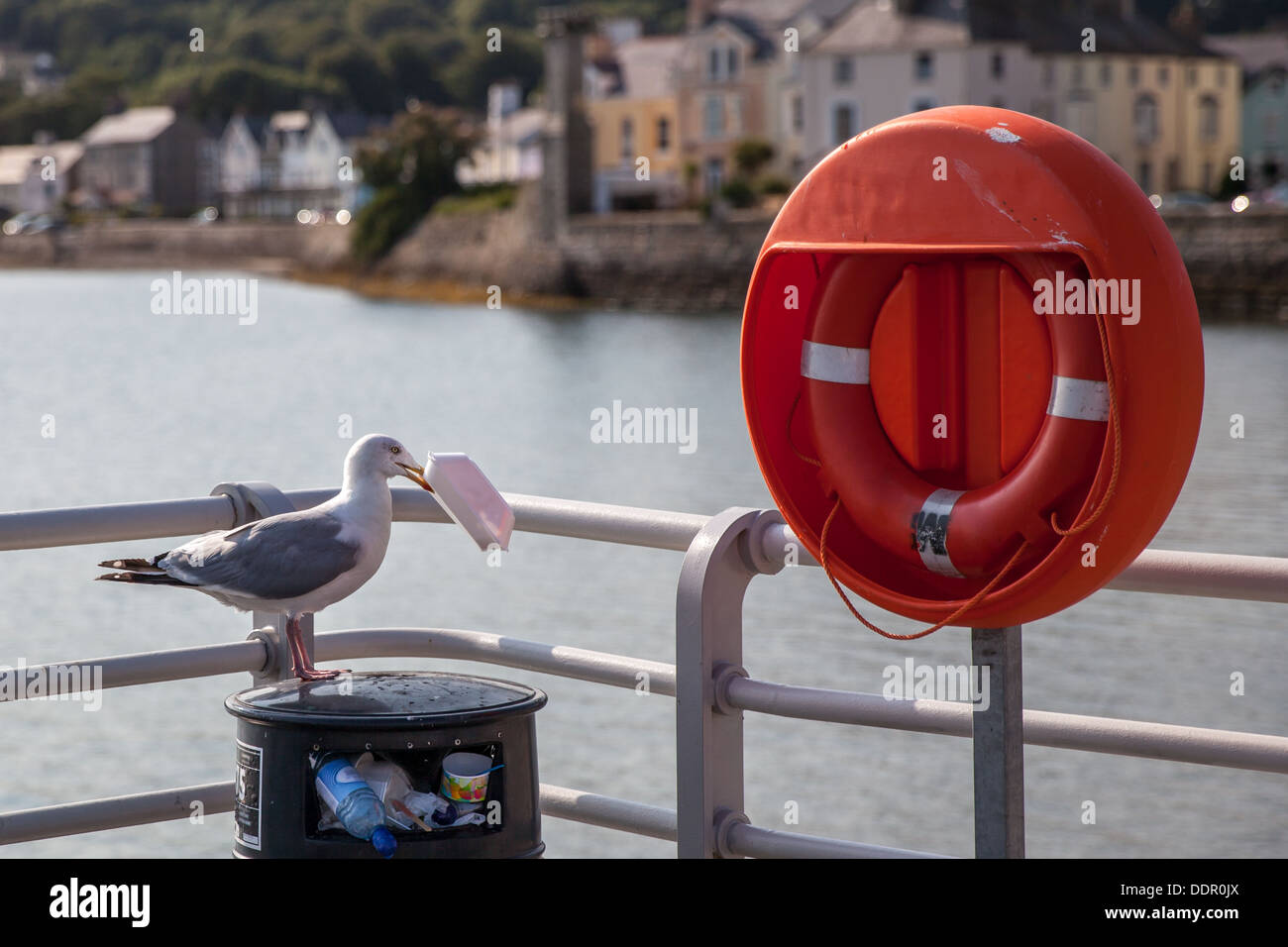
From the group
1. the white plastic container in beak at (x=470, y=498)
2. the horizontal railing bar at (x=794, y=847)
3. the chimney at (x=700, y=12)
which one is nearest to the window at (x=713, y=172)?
the chimney at (x=700, y=12)

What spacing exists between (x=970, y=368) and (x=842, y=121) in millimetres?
48781

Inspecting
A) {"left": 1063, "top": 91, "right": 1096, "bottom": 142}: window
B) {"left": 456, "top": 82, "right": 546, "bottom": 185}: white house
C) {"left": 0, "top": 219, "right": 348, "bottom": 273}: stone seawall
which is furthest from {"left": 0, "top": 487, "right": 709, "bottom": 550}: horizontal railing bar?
{"left": 456, "top": 82, "right": 546, "bottom": 185}: white house

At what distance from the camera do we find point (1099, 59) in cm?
4841

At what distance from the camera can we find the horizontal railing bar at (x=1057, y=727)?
239 cm

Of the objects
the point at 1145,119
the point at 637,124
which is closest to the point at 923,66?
the point at 1145,119

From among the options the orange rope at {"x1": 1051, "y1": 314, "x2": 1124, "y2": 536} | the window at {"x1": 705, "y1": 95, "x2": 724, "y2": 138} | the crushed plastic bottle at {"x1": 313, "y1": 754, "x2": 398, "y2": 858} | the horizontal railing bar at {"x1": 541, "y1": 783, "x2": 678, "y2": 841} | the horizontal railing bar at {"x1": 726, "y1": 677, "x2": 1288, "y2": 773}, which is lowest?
the horizontal railing bar at {"x1": 541, "y1": 783, "x2": 678, "y2": 841}

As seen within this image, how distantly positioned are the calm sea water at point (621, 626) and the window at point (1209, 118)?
19708 millimetres

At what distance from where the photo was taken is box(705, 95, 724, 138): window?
5516 cm

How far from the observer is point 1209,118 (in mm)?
53469

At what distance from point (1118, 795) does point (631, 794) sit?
3006 millimetres

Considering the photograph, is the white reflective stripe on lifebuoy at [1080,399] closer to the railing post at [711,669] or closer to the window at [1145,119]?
the railing post at [711,669]

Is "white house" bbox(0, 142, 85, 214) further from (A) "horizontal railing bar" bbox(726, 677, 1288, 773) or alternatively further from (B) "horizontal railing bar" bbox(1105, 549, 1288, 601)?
(B) "horizontal railing bar" bbox(1105, 549, 1288, 601)

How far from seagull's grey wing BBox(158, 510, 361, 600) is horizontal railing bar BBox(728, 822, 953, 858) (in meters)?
0.74

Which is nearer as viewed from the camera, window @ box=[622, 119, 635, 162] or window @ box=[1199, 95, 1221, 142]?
window @ box=[1199, 95, 1221, 142]
